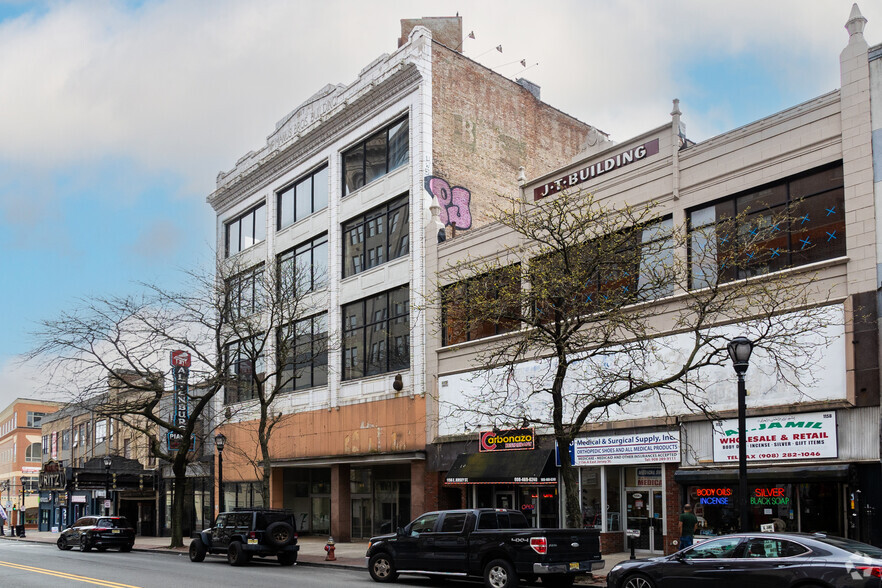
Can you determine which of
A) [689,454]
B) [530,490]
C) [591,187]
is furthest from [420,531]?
[591,187]

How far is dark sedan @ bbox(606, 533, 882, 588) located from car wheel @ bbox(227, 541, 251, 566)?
1288cm

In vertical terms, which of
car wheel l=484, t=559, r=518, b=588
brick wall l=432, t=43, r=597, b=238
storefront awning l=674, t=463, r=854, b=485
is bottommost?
car wheel l=484, t=559, r=518, b=588

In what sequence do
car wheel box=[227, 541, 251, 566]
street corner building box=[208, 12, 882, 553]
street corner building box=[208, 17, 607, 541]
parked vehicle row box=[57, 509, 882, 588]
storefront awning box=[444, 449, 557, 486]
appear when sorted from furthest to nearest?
1. street corner building box=[208, 17, 607, 541]
2. storefront awning box=[444, 449, 557, 486]
3. car wheel box=[227, 541, 251, 566]
4. street corner building box=[208, 12, 882, 553]
5. parked vehicle row box=[57, 509, 882, 588]

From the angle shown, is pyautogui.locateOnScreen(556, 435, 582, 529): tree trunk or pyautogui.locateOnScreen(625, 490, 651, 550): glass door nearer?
pyautogui.locateOnScreen(556, 435, 582, 529): tree trunk

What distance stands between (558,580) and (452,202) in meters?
18.5

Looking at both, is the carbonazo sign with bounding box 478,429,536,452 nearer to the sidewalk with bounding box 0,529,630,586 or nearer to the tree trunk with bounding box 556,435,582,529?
the sidewalk with bounding box 0,529,630,586

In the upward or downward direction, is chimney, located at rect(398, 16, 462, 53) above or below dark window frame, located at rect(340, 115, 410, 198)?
above

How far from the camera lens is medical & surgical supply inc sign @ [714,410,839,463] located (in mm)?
19281

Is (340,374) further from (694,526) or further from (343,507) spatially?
(694,526)

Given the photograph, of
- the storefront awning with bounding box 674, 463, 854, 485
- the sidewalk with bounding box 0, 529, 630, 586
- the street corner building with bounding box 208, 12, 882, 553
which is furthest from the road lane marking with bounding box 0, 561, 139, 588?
the storefront awning with bounding box 674, 463, 854, 485

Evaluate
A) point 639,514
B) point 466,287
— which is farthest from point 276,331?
point 639,514

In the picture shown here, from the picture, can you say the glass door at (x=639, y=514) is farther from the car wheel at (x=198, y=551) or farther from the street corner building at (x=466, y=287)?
the car wheel at (x=198, y=551)

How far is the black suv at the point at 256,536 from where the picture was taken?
80.4 ft

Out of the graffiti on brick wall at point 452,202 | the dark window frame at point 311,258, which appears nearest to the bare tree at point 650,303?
the graffiti on brick wall at point 452,202
